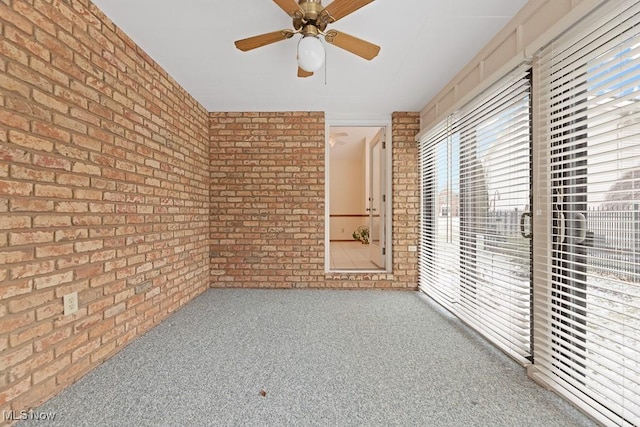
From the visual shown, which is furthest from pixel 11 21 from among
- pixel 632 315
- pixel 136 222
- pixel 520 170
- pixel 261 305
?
pixel 632 315

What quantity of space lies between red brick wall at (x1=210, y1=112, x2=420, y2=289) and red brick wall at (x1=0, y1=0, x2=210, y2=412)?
991 millimetres

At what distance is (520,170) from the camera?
1.79 m

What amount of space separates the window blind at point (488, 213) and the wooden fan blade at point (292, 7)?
1.44 meters

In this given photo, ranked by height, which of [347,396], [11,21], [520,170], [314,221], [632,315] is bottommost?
[347,396]

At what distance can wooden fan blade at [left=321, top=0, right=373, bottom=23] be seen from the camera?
60.0 inches

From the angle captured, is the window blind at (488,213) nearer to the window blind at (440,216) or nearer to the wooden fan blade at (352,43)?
the window blind at (440,216)

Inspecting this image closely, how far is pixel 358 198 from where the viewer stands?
823 centimetres

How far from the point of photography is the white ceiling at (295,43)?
1864 mm

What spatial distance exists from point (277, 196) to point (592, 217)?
3.00 metres

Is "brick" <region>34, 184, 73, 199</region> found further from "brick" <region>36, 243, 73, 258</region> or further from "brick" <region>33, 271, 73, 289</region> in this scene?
"brick" <region>33, 271, 73, 289</region>

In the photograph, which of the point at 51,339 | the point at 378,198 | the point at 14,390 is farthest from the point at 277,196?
the point at 14,390

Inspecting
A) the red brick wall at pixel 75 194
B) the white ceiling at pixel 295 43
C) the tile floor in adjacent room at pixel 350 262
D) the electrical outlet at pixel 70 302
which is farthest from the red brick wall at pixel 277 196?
the electrical outlet at pixel 70 302

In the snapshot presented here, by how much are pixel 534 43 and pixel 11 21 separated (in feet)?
9.07

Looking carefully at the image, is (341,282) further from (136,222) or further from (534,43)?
(534,43)
